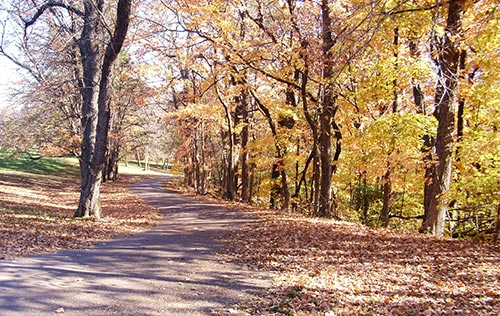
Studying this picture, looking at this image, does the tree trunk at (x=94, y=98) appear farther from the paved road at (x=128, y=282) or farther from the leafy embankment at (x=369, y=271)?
the leafy embankment at (x=369, y=271)

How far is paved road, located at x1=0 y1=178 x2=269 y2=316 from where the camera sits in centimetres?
499

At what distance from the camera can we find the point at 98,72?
13.0 metres

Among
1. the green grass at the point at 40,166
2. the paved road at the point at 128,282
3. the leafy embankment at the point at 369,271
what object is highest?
the green grass at the point at 40,166

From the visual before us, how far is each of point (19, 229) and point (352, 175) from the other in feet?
44.9

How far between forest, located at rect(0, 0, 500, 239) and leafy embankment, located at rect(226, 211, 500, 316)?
2.26 meters

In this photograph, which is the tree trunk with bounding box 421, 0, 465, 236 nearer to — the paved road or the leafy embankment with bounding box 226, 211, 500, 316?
the leafy embankment with bounding box 226, 211, 500, 316

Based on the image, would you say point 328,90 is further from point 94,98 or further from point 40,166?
point 40,166

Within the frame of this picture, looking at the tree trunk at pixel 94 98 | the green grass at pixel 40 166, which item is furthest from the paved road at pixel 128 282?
the green grass at pixel 40 166

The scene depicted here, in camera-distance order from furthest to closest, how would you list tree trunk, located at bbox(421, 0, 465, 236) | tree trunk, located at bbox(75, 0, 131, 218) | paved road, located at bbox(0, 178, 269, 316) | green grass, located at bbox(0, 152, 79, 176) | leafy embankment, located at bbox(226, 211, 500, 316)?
green grass, located at bbox(0, 152, 79, 176)
tree trunk, located at bbox(75, 0, 131, 218)
tree trunk, located at bbox(421, 0, 465, 236)
leafy embankment, located at bbox(226, 211, 500, 316)
paved road, located at bbox(0, 178, 269, 316)

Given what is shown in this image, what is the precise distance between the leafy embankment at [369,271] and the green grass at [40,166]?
31.2m

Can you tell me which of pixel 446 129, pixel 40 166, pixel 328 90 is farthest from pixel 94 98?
pixel 40 166

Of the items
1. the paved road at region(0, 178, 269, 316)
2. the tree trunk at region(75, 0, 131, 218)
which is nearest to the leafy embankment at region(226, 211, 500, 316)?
the paved road at region(0, 178, 269, 316)

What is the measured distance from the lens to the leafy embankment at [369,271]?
5.47 metres

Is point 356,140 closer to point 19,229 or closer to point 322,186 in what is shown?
point 322,186
